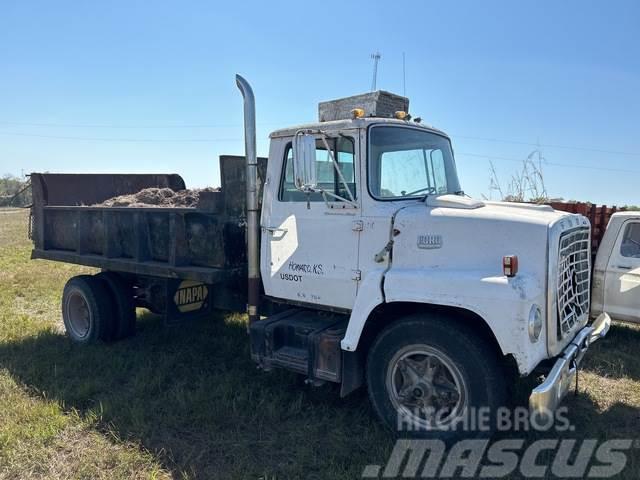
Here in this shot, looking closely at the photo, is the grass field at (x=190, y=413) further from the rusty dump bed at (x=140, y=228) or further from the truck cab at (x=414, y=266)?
the rusty dump bed at (x=140, y=228)

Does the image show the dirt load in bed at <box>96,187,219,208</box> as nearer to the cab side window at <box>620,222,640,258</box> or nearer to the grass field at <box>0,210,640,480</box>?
the grass field at <box>0,210,640,480</box>

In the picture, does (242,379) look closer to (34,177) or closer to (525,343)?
(525,343)

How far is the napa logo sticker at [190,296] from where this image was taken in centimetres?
585

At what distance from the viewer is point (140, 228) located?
18.3 feet

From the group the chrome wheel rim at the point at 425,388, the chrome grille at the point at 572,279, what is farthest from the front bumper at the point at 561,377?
the chrome wheel rim at the point at 425,388

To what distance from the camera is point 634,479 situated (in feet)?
11.2

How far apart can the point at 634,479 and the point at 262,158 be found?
4.13 metres

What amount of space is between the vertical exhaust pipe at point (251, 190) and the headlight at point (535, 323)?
235 cm

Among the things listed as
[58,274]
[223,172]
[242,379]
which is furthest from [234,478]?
[58,274]

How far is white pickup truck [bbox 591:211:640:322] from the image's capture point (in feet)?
20.2

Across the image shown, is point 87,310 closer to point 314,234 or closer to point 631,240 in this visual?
point 314,234

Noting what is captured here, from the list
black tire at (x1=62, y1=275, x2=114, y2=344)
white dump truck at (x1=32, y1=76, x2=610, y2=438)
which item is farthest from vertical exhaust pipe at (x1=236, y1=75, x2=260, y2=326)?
black tire at (x1=62, y1=275, x2=114, y2=344)

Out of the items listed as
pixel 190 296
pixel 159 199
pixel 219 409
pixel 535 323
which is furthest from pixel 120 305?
A: pixel 535 323

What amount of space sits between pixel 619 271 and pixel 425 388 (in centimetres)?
389
